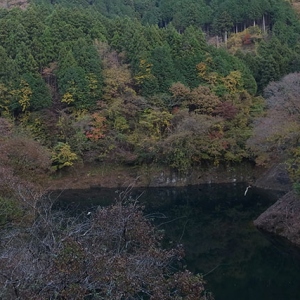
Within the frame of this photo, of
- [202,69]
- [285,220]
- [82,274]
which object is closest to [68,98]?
[202,69]

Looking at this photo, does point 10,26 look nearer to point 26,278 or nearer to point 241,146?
point 241,146

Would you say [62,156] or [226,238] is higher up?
[226,238]

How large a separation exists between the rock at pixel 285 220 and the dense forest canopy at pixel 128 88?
26.7 feet

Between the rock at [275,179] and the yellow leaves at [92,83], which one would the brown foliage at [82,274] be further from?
the yellow leaves at [92,83]

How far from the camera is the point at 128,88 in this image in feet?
94.5

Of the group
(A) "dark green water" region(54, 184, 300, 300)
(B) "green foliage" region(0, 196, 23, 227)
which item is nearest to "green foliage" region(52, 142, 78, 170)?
(A) "dark green water" region(54, 184, 300, 300)

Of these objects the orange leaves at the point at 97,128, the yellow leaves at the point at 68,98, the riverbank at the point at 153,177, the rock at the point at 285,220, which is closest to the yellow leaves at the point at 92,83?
the yellow leaves at the point at 68,98

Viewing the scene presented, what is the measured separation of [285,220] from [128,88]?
15.2 m

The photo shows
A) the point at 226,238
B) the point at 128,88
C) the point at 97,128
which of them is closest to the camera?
the point at 226,238

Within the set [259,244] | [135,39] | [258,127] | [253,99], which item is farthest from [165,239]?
[135,39]

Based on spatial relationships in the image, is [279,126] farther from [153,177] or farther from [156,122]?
[156,122]

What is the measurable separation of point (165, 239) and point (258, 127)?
30.9 feet

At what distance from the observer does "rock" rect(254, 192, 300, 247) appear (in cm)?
1600

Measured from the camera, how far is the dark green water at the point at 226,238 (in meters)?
12.4
